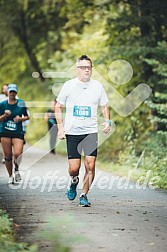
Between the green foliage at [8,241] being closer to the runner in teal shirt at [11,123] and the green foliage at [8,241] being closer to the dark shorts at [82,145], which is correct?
the dark shorts at [82,145]

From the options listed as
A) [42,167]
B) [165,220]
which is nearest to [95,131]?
[165,220]

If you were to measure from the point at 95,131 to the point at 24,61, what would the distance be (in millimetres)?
28762

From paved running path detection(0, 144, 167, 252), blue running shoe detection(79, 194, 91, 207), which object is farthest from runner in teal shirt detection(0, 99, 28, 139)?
blue running shoe detection(79, 194, 91, 207)

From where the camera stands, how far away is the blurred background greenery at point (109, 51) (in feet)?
66.9

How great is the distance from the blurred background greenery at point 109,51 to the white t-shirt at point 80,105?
3.75m

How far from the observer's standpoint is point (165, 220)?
10078 mm

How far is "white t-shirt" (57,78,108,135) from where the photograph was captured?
37.3 ft

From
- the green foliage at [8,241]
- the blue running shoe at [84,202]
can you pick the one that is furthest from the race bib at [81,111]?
the green foliage at [8,241]

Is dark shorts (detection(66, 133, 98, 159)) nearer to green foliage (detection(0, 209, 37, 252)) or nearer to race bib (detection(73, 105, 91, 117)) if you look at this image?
race bib (detection(73, 105, 91, 117))

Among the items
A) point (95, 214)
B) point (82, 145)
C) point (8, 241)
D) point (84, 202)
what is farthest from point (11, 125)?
point (8, 241)

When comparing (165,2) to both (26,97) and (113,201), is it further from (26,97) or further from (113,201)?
(26,97)

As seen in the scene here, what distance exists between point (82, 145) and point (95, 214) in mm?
1365

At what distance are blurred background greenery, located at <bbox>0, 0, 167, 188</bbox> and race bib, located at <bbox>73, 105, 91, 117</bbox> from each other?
150 inches

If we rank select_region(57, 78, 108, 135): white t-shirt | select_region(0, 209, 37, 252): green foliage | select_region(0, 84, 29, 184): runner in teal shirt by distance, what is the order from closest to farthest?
1. select_region(0, 209, 37, 252): green foliage
2. select_region(57, 78, 108, 135): white t-shirt
3. select_region(0, 84, 29, 184): runner in teal shirt
